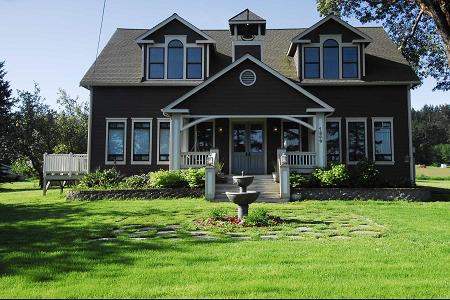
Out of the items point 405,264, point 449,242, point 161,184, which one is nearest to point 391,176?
point 161,184

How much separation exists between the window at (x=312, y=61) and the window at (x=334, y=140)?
105 inches

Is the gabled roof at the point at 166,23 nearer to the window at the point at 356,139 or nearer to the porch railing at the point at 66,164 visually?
the porch railing at the point at 66,164

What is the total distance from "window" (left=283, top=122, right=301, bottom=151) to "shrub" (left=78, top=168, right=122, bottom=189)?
27.6ft

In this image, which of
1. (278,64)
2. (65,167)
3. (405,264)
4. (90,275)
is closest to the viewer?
(90,275)

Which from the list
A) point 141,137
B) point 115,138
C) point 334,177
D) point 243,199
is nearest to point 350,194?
point 334,177

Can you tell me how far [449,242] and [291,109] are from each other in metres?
11.6

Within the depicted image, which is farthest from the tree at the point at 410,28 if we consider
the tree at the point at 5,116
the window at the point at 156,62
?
the tree at the point at 5,116

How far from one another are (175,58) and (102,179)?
7206 mm

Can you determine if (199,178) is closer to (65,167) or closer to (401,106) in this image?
(65,167)

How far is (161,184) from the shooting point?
17453 millimetres

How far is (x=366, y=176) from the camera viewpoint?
17688mm

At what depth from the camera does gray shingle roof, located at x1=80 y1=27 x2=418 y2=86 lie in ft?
70.7

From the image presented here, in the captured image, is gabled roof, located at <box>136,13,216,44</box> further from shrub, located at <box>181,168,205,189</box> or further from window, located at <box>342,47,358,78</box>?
shrub, located at <box>181,168,205,189</box>

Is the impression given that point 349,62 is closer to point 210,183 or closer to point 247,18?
point 247,18
